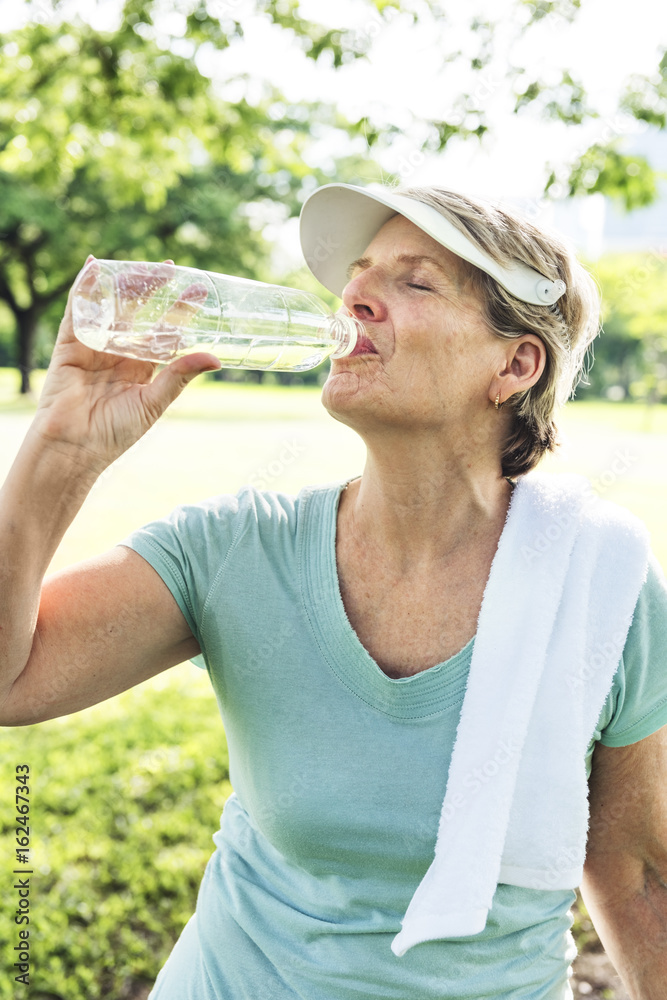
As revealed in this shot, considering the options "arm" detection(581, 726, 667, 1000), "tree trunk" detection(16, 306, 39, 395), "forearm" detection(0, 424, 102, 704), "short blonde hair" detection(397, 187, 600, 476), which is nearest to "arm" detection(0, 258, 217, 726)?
"forearm" detection(0, 424, 102, 704)

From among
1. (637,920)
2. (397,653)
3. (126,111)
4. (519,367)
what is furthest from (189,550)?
(126,111)

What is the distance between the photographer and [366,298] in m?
2.01

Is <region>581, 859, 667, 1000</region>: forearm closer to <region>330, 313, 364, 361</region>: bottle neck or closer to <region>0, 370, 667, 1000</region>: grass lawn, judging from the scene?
<region>0, 370, 667, 1000</region>: grass lawn

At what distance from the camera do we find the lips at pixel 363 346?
6.36 feet

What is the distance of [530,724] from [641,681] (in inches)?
10.5

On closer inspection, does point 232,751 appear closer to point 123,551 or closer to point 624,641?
point 123,551

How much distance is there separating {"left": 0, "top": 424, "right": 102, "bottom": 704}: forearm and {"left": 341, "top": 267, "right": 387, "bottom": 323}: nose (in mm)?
754

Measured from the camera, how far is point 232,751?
6.48ft

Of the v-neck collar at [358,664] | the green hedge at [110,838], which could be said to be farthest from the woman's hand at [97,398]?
the green hedge at [110,838]

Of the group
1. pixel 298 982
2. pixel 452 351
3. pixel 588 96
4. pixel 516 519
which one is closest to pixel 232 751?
pixel 298 982

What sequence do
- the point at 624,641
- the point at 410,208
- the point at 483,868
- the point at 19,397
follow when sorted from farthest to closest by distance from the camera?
the point at 19,397, the point at 410,208, the point at 624,641, the point at 483,868

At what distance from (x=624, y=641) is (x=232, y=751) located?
3.05 feet

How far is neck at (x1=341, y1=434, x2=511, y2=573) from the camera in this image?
78.8 inches

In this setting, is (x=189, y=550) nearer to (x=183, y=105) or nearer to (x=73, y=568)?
(x=73, y=568)
